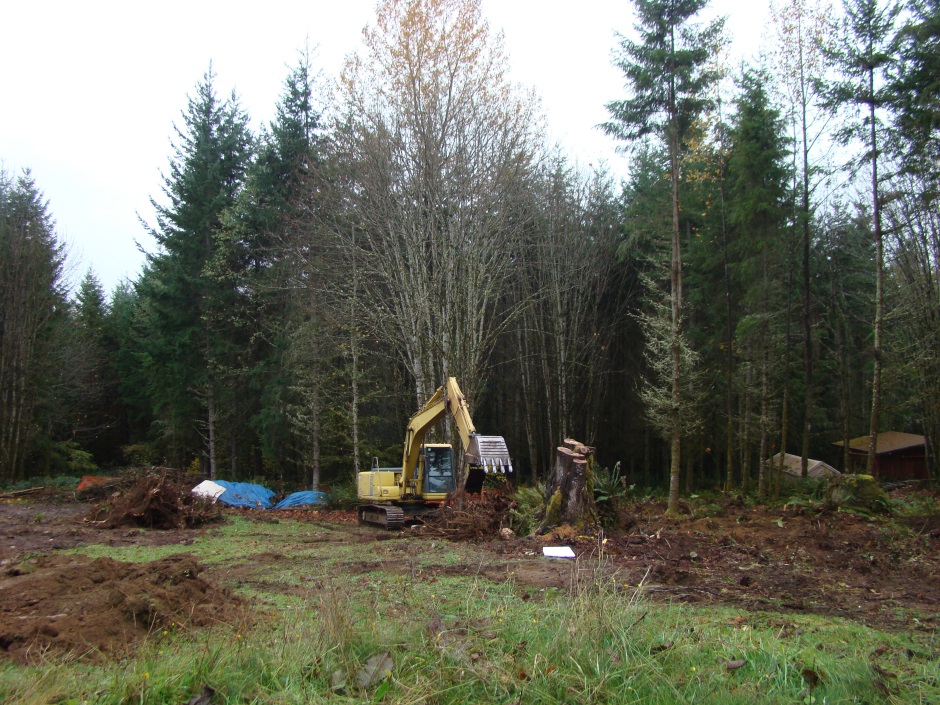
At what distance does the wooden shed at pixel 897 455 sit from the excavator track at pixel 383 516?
77.0ft

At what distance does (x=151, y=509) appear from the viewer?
1440 cm

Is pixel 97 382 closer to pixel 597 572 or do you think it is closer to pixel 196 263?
pixel 196 263

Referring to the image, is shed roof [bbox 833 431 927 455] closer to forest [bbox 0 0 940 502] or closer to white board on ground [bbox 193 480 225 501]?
forest [bbox 0 0 940 502]

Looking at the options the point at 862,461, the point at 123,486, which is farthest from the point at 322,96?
the point at 862,461

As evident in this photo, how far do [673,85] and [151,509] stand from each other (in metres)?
14.5

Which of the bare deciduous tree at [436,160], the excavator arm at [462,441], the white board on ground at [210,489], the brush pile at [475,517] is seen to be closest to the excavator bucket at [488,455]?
the excavator arm at [462,441]

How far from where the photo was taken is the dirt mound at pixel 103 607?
181 inches

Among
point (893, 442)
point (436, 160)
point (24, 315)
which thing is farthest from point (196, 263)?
point (893, 442)

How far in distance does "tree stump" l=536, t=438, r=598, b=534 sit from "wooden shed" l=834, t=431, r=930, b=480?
2394 cm

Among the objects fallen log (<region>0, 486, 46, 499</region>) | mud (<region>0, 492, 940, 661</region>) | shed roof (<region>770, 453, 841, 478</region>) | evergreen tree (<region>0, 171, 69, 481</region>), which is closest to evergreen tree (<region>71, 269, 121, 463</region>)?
evergreen tree (<region>0, 171, 69, 481</region>)

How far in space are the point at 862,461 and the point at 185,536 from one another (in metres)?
29.2

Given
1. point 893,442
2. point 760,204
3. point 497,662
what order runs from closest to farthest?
point 497,662, point 760,204, point 893,442

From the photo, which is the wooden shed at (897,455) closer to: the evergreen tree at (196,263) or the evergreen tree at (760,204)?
the evergreen tree at (760,204)

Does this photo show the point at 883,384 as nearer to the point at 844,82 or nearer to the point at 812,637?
the point at 844,82
